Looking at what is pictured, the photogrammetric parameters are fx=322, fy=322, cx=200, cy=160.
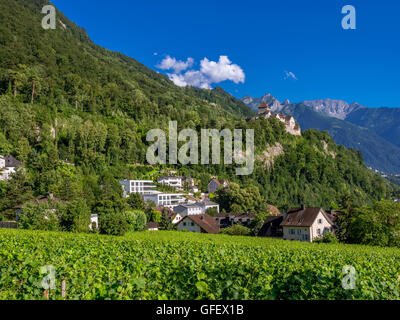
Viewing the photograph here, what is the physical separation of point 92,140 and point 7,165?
25.2m

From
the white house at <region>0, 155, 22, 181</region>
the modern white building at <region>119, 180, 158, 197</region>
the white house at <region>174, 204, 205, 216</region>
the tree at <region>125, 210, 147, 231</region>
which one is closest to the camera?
the tree at <region>125, 210, 147, 231</region>

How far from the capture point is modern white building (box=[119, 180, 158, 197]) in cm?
9419

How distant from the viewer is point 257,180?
14325 centimetres

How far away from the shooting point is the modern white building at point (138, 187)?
3708 inches

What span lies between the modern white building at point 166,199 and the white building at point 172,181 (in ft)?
21.6

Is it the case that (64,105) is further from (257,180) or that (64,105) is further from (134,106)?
(257,180)

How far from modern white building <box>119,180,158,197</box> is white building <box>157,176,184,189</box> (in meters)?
4.96

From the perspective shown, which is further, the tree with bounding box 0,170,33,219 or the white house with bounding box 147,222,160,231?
the white house with bounding box 147,222,160,231

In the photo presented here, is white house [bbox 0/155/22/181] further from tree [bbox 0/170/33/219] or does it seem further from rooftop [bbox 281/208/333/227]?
rooftop [bbox 281/208/333/227]

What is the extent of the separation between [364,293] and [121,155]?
10429cm

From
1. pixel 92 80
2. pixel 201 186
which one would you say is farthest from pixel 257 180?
pixel 92 80

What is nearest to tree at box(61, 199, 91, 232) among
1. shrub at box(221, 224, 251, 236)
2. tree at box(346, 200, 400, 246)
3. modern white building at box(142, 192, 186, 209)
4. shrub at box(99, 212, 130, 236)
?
shrub at box(99, 212, 130, 236)

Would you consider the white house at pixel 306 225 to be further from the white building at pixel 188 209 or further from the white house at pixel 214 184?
the white house at pixel 214 184
